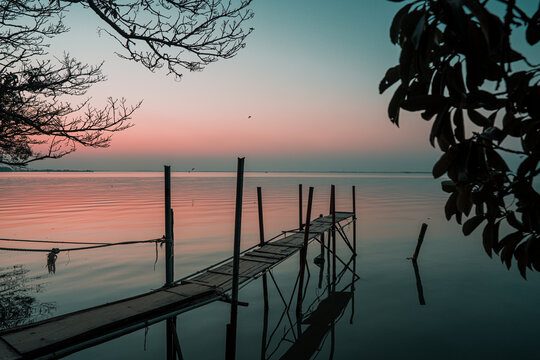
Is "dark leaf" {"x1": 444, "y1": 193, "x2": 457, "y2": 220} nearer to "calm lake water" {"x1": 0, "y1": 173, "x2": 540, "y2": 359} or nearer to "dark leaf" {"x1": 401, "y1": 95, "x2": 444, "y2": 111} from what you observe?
"dark leaf" {"x1": 401, "y1": 95, "x2": 444, "y2": 111}

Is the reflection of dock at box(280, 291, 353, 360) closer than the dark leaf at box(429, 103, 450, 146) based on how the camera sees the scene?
No

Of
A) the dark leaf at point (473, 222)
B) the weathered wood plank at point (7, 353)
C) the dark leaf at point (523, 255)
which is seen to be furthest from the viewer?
the weathered wood plank at point (7, 353)

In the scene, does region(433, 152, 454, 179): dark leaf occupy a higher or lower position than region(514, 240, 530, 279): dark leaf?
higher

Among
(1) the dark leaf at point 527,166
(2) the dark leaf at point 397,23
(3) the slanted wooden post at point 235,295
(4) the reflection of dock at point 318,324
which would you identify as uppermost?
(2) the dark leaf at point 397,23

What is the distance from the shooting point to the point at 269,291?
13250 millimetres

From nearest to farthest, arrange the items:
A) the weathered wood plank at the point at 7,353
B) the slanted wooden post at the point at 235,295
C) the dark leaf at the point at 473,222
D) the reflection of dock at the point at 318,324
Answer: the dark leaf at the point at 473,222 → the weathered wood plank at the point at 7,353 → the slanted wooden post at the point at 235,295 → the reflection of dock at the point at 318,324

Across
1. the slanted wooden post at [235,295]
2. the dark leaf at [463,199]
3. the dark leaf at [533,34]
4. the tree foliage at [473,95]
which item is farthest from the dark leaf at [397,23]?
the slanted wooden post at [235,295]

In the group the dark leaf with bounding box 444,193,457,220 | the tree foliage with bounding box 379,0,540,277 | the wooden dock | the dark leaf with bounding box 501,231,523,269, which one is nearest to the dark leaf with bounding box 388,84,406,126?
the tree foliage with bounding box 379,0,540,277

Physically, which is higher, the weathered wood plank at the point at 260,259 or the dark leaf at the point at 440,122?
the dark leaf at the point at 440,122

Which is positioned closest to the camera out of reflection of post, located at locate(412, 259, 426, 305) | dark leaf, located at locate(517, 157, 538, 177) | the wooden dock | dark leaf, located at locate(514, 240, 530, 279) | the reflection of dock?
dark leaf, located at locate(517, 157, 538, 177)

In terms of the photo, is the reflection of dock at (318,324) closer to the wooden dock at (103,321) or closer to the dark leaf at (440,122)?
the wooden dock at (103,321)

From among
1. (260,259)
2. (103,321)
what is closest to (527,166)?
(103,321)

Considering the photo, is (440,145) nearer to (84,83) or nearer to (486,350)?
(84,83)

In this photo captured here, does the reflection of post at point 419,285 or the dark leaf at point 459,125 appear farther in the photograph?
the reflection of post at point 419,285
